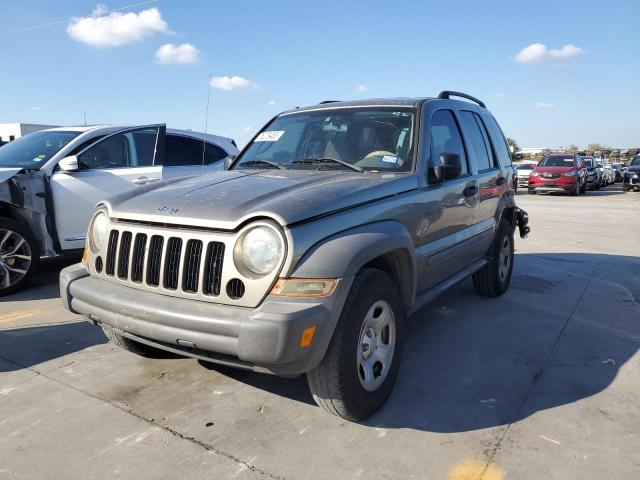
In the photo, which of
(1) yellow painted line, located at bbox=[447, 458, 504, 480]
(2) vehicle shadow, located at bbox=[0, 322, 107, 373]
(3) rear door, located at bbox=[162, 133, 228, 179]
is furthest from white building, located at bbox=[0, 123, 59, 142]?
(1) yellow painted line, located at bbox=[447, 458, 504, 480]

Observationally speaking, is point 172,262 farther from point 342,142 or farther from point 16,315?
point 16,315

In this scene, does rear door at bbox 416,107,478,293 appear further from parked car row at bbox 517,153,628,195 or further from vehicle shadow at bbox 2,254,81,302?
parked car row at bbox 517,153,628,195

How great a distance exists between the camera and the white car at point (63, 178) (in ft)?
17.3

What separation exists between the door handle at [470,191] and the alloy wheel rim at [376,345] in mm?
1627

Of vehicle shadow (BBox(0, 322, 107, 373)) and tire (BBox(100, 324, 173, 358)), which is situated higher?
tire (BBox(100, 324, 173, 358))

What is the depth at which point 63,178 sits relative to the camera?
5.59m

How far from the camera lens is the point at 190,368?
3.55 m

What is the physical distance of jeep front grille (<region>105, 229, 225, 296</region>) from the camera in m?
2.58

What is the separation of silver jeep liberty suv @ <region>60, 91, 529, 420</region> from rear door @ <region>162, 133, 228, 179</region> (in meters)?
3.02

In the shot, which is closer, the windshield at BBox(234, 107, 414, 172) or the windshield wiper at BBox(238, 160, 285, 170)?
the windshield at BBox(234, 107, 414, 172)

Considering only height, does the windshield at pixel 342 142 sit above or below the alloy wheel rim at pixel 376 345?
above

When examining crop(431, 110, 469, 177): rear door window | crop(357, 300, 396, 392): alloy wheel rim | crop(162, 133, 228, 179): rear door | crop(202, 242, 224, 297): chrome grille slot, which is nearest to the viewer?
crop(202, 242, 224, 297): chrome grille slot

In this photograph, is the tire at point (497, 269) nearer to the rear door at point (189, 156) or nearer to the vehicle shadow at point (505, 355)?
the vehicle shadow at point (505, 355)

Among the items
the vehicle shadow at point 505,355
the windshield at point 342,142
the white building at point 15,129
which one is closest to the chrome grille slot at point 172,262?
the vehicle shadow at point 505,355
